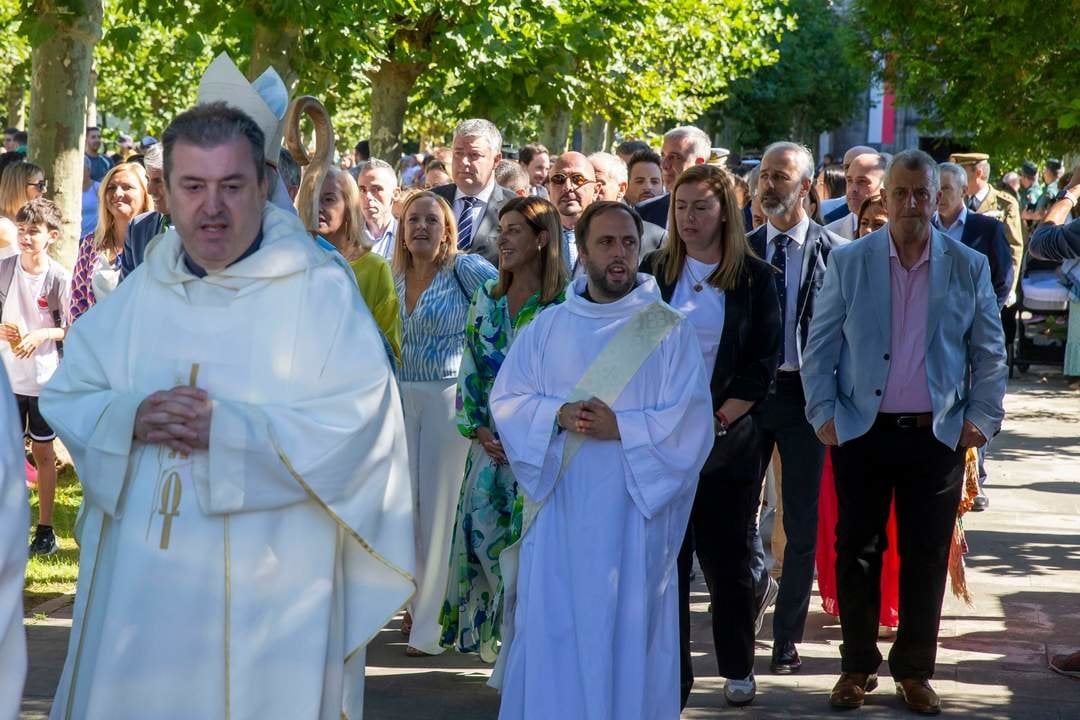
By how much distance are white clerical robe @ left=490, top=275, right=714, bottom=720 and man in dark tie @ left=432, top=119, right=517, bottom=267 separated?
3.29m

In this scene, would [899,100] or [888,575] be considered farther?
[899,100]

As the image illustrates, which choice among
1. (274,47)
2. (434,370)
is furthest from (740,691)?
(274,47)

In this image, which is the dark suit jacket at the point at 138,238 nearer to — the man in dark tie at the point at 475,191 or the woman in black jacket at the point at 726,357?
the man in dark tie at the point at 475,191

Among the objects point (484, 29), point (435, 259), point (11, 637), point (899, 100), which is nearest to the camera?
point (11, 637)

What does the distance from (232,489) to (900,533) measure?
138 inches

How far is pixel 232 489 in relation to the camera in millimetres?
4285

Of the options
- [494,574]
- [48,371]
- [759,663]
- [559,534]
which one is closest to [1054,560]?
[759,663]

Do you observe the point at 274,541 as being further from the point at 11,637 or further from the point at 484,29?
the point at 484,29

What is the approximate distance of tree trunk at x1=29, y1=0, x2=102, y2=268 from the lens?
39.7 ft

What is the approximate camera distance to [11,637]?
3.67 m

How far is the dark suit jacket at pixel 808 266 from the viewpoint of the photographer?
7523mm

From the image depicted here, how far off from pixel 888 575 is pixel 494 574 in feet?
7.11

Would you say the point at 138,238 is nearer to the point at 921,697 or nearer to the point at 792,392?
the point at 792,392

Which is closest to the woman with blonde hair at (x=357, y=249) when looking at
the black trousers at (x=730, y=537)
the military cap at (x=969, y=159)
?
the black trousers at (x=730, y=537)
